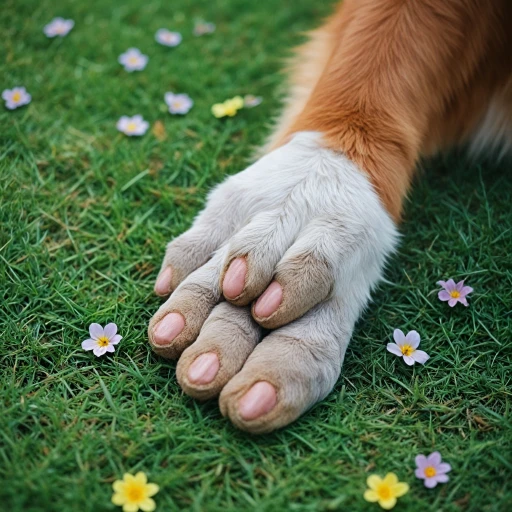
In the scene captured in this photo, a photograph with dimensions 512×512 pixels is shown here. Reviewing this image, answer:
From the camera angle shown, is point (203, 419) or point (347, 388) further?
point (347, 388)

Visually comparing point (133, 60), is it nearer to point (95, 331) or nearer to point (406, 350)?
point (95, 331)

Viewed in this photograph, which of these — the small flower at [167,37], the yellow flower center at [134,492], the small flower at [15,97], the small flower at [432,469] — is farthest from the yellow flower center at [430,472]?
the small flower at [167,37]

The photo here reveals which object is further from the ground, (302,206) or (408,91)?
(408,91)

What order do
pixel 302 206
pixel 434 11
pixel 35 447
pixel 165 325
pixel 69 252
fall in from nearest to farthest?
pixel 35 447
pixel 165 325
pixel 302 206
pixel 434 11
pixel 69 252

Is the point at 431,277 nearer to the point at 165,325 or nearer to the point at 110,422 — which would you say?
the point at 165,325

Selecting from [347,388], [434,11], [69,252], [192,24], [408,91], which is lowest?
[347,388]

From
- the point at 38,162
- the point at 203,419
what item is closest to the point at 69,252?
the point at 38,162

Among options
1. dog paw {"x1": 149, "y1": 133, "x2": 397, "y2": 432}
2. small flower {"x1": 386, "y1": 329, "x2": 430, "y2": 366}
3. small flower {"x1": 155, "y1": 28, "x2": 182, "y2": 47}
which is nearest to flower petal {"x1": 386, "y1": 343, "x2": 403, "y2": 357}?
small flower {"x1": 386, "y1": 329, "x2": 430, "y2": 366}
